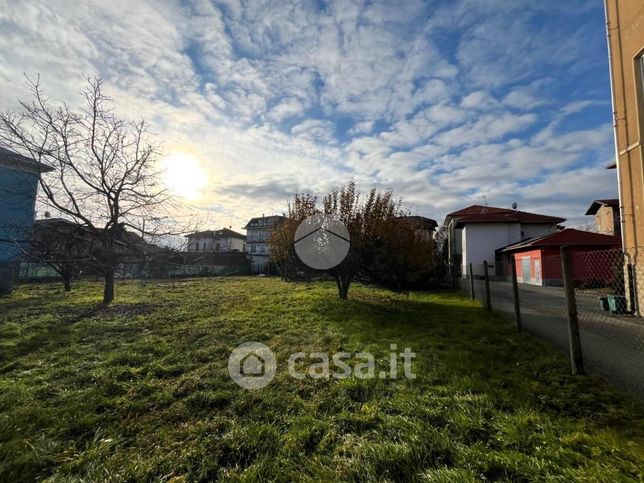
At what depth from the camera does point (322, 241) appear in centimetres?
1062

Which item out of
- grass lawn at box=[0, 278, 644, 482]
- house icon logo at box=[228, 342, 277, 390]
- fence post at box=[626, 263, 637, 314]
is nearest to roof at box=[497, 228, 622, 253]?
fence post at box=[626, 263, 637, 314]

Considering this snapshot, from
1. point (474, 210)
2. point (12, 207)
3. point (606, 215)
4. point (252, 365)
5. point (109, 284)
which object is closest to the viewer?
point (252, 365)

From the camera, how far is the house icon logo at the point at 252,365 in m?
3.67

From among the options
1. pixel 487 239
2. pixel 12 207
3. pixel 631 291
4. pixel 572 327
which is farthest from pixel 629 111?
pixel 12 207

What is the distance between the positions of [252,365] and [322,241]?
6707 mm

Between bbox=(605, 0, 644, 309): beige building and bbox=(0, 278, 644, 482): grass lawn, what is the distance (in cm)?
613

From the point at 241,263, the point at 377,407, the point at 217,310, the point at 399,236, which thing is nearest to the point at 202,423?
the point at 377,407

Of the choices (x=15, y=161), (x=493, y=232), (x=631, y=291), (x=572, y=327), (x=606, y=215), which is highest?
(x=606, y=215)

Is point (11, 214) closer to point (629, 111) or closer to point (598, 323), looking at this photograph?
point (598, 323)

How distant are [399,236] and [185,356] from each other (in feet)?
27.5

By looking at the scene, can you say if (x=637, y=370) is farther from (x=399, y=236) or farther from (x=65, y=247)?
(x=65, y=247)

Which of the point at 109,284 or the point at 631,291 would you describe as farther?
the point at 109,284

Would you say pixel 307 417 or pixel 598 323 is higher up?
pixel 598 323

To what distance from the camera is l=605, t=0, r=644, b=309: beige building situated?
7840 mm
